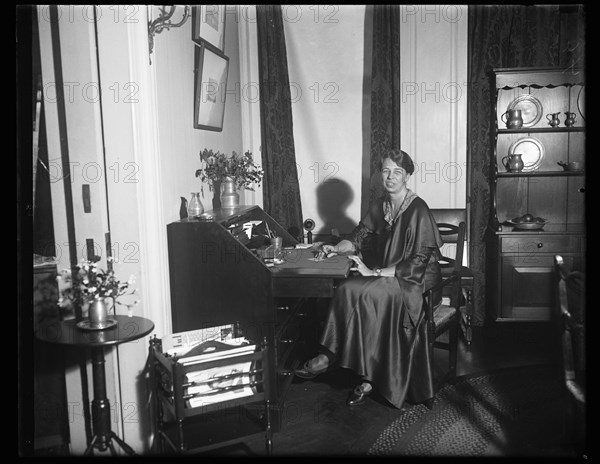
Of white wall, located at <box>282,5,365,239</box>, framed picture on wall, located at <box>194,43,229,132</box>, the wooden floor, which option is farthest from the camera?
white wall, located at <box>282,5,365,239</box>

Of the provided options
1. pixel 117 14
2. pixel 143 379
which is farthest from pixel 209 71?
pixel 143 379

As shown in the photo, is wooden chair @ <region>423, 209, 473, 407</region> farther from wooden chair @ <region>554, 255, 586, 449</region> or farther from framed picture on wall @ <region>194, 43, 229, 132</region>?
framed picture on wall @ <region>194, 43, 229, 132</region>

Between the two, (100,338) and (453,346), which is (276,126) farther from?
(100,338)

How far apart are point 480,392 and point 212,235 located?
2.09 m

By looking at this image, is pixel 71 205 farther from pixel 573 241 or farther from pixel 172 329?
pixel 573 241

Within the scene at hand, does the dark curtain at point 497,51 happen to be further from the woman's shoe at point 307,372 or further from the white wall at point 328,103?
the woman's shoe at point 307,372

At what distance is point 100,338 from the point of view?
2.62 metres

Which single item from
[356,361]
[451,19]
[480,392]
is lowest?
[480,392]

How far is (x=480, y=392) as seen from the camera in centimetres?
391

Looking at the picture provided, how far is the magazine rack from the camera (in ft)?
9.01

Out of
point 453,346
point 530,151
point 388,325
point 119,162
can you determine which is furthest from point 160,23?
point 530,151

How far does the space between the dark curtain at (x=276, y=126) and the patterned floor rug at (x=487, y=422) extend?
226 cm

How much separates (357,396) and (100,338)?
1.81m

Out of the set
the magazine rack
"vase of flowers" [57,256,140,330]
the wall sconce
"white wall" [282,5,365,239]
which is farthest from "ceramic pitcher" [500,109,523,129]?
"vase of flowers" [57,256,140,330]
